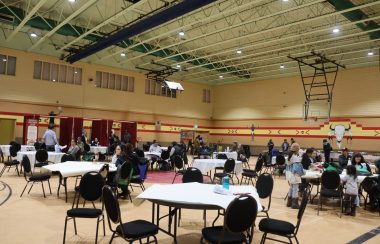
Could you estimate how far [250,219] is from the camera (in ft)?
11.2

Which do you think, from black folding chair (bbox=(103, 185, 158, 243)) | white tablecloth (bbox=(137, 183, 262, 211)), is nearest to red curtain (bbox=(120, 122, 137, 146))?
white tablecloth (bbox=(137, 183, 262, 211))

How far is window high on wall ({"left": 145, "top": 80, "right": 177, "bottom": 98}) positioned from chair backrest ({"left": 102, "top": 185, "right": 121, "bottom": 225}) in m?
20.6

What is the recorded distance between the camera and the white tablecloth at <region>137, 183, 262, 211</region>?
381cm

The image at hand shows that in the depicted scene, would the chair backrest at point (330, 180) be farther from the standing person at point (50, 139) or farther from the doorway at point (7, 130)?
the doorway at point (7, 130)

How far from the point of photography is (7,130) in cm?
1802

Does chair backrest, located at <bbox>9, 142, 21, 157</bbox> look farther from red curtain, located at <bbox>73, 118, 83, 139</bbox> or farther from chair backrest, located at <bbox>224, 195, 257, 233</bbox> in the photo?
chair backrest, located at <bbox>224, 195, 257, 233</bbox>

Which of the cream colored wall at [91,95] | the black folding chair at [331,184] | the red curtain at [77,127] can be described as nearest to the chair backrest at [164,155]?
the black folding chair at [331,184]

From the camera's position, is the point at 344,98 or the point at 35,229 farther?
the point at 344,98

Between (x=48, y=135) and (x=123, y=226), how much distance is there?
31.3 feet

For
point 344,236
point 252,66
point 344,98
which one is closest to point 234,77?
point 252,66

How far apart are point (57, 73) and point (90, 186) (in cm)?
1649

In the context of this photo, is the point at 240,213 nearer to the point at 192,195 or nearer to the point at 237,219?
the point at 237,219

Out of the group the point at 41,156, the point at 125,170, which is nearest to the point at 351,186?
the point at 125,170

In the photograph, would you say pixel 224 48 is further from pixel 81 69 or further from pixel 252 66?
pixel 81 69
